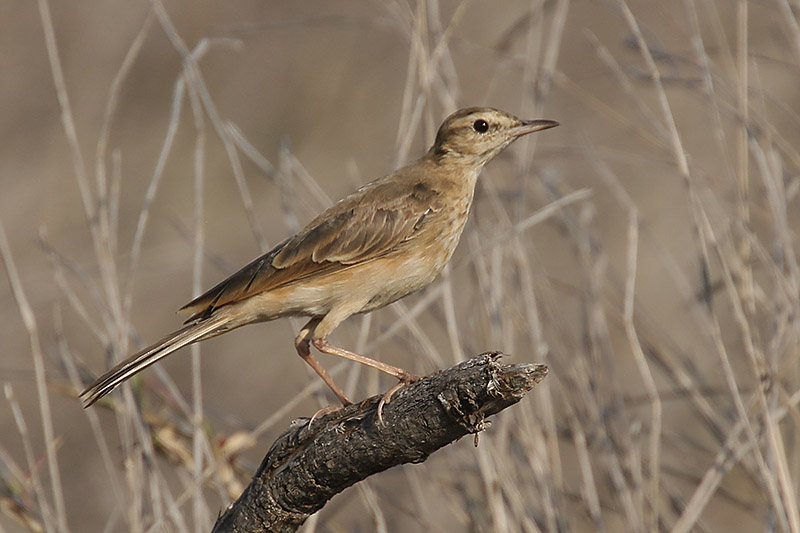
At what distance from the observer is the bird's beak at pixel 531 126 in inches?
210

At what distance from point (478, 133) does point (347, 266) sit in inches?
42.1

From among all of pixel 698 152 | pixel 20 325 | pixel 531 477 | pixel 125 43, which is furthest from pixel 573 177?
pixel 531 477

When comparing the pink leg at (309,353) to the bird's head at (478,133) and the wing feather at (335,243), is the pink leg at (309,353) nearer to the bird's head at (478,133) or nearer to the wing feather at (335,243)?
the wing feather at (335,243)

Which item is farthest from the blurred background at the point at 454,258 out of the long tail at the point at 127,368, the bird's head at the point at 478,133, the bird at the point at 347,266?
the long tail at the point at 127,368

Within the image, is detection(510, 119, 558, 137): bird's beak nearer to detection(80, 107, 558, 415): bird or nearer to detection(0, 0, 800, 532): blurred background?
detection(80, 107, 558, 415): bird

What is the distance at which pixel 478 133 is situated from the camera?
564 centimetres

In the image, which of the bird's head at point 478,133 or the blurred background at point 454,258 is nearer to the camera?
the blurred background at point 454,258

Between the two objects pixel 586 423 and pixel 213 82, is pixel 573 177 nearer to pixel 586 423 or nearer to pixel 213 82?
pixel 213 82

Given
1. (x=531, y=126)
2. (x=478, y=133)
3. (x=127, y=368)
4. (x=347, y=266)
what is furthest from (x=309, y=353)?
(x=531, y=126)

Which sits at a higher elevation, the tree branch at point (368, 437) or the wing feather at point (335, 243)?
the wing feather at point (335, 243)

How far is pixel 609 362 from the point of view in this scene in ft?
19.0

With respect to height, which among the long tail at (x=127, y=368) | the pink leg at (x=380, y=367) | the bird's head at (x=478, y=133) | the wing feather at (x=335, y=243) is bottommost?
the pink leg at (x=380, y=367)

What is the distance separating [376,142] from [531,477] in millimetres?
7168

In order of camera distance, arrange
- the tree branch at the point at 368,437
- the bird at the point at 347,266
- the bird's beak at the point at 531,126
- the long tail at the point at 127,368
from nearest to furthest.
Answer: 1. the tree branch at the point at 368,437
2. the long tail at the point at 127,368
3. the bird at the point at 347,266
4. the bird's beak at the point at 531,126
